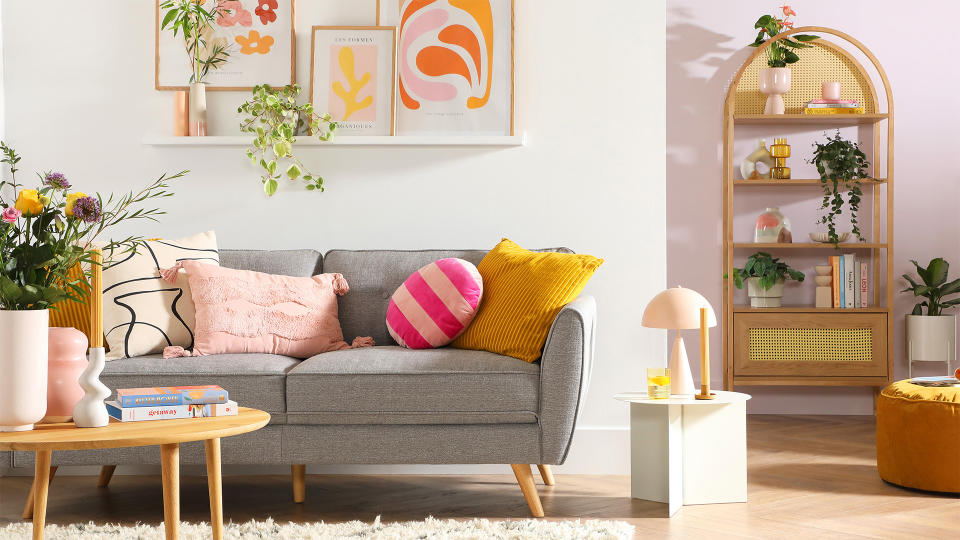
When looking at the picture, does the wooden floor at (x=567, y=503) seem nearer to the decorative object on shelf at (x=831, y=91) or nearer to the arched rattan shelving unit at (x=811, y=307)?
the arched rattan shelving unit at (x=811, y=307)

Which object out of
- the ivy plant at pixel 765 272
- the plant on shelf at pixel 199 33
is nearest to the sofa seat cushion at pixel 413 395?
the plant on shelf at pixel 199 33

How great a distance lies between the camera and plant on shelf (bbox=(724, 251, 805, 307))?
4707 mm

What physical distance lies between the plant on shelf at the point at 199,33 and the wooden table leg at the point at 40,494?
179 centimetres

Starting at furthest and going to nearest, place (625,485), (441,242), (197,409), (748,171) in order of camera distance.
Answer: (748,171), (441,242), (625,485), (197,409)

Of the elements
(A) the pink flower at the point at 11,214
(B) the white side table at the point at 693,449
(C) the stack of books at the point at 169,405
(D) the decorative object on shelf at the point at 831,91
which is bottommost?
(B) the white side table at the point at 693,449

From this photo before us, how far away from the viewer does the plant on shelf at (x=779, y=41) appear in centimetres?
469

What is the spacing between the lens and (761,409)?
4.97 meters

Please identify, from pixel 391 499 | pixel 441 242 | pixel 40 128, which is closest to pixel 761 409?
pixel 441 242

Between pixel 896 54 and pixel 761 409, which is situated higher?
pixel 896 54

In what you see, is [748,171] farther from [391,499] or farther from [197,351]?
[197,351]

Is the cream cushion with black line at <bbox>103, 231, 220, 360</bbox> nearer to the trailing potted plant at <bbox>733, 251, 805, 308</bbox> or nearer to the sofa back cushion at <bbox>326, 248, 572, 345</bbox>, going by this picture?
the sofa back cushion at <bbox>326, 248, 572, 345</bbox>

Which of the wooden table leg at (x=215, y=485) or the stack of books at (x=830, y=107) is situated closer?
the wooden table leg at (x=215, y=485)

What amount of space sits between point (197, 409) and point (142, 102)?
1.98 meters

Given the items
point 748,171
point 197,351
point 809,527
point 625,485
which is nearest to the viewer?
point 809,527
